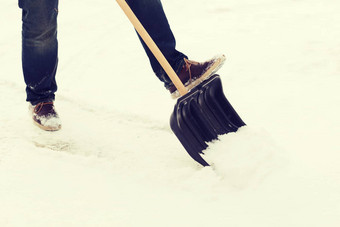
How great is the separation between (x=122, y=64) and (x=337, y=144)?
4.39 feet

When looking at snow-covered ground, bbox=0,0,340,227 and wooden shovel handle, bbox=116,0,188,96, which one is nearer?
snow-covered ground, bbox=0,0,340,227

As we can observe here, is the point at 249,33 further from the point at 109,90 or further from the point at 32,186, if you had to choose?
the point at 32,186

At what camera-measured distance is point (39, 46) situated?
6.27 feet

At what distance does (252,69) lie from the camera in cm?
246

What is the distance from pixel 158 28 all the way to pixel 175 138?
453 mm

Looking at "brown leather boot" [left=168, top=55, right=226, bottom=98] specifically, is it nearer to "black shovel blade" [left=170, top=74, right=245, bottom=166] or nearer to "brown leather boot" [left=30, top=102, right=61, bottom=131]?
"black shovel blade" [left=170, top=74, right=245, bottom=166]

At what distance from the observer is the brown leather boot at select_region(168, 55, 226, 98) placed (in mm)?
1868

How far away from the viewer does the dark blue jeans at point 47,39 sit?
183 cm

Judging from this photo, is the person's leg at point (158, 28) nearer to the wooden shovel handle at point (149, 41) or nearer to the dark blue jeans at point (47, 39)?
the dark blue jeans at point (47, 39)

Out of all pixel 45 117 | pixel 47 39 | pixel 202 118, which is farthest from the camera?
pixel 45 117

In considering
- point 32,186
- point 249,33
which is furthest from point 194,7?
point 32,186

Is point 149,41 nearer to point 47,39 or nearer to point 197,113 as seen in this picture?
point 197,113

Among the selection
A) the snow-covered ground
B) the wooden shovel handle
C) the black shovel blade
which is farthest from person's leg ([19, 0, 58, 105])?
the black shovel blade

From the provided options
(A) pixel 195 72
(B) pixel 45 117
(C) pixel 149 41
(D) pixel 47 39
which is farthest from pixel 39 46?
(A) pixel 195 72
